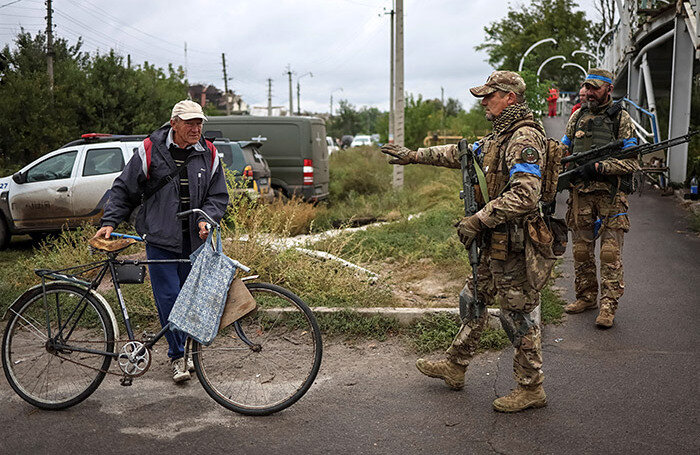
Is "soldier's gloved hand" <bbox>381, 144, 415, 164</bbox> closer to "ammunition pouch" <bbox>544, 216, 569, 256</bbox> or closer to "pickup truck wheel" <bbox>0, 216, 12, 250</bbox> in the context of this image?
"ammunition pouch" <bbox>544, 216, 569, 256</bbox>

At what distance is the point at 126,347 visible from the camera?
4.37 m

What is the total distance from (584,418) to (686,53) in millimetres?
12631

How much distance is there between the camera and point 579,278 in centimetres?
632

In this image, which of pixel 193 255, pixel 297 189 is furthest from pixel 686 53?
pixel 193 255

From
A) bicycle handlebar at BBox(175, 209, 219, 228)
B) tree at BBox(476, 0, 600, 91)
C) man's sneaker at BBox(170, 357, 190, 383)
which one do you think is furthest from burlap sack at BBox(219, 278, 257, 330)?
tree at BBox(476, 0, 600, 91)

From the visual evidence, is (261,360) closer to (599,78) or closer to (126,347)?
(126,347)

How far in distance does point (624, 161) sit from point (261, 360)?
11.8 ft

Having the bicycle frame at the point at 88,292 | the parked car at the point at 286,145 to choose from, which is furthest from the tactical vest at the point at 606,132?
the parked car at the point at 286,145

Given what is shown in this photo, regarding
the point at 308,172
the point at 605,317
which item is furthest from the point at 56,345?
the point at 308,172

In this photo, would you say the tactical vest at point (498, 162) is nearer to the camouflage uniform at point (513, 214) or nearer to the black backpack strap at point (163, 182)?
the camouflage uniform at point (513, 214)

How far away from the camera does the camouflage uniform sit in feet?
13.1

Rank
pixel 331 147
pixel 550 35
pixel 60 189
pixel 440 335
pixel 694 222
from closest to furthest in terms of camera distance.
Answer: pixel 440 335, pixel 694 222, pixel 60 189, pixel 331 147, pixel 550 35

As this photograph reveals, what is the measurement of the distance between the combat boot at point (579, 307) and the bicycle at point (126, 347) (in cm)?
292

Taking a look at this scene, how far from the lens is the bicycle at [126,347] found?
4242mm
